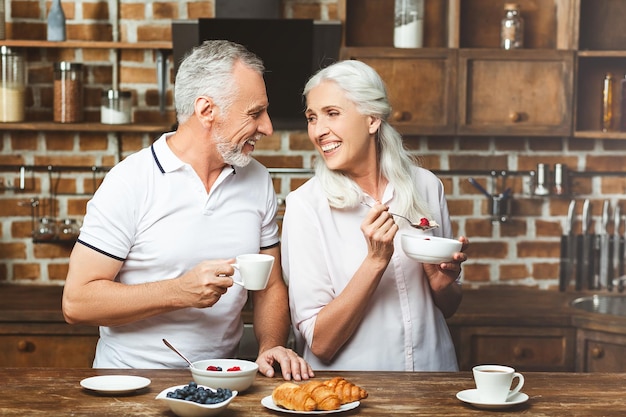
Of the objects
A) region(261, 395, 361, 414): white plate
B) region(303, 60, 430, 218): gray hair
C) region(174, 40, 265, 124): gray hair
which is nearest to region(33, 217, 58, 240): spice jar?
region(174, 40, 265, 124): gray hair

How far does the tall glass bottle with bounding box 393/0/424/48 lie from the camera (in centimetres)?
A: 365

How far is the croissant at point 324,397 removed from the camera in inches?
71.5

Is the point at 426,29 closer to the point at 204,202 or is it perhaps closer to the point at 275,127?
the point at 275,127

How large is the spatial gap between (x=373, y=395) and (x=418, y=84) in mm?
1897

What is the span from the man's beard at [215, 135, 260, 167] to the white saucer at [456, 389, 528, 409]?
87 cm

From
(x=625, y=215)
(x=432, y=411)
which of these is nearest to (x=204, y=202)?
(x=432, y=411)

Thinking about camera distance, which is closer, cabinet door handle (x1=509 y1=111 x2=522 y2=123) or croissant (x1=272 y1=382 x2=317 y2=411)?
croissant (x1=272 y1=382 x2=317 y2=411)

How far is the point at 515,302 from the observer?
3555mm

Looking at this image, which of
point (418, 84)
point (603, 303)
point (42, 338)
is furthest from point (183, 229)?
point (603, 303)

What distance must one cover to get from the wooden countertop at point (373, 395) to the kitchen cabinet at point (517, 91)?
5.41 feet

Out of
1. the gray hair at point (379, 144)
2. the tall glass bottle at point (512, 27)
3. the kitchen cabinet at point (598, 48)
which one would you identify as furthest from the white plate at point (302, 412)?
the kitchen cabinet at point (598, 48)

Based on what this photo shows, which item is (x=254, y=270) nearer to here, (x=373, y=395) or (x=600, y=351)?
(x=373, y=395)

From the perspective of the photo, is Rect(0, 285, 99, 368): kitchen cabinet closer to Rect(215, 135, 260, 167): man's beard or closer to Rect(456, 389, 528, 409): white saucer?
Rect(215, 135, 260, 167): man's beard

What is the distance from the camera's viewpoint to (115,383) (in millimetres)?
1972
